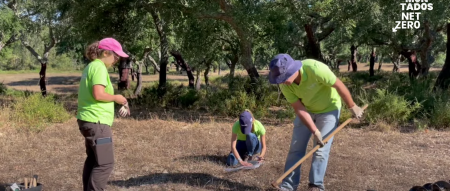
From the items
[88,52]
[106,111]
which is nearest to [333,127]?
[106,111]

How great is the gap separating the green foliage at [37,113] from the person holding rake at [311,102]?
5.52 metres

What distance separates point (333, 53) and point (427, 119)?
27559mm

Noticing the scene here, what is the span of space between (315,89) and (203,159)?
7.32 ft

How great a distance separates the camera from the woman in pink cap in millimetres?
3172

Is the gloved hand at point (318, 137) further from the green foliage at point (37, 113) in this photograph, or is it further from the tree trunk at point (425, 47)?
the tree trunk at point (425, 47)

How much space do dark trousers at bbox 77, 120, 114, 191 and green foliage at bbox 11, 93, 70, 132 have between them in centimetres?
468

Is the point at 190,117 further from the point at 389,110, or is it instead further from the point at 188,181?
the point at 188,181

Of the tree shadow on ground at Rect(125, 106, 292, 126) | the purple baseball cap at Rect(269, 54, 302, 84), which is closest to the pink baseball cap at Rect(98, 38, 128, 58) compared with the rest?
the purple baseball cap at Rect(269, 54, 302, 84)

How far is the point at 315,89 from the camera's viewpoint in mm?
3398

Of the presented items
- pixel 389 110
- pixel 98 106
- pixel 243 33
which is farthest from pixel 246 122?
pixel 243 33

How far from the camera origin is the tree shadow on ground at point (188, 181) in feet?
13.6

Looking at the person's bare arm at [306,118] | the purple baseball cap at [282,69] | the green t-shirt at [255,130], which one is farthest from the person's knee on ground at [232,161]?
the purple baseball cap at [282,69]

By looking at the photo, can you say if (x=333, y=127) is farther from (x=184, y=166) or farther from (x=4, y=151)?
(x=4, y=151)

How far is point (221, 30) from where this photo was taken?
12.8m
